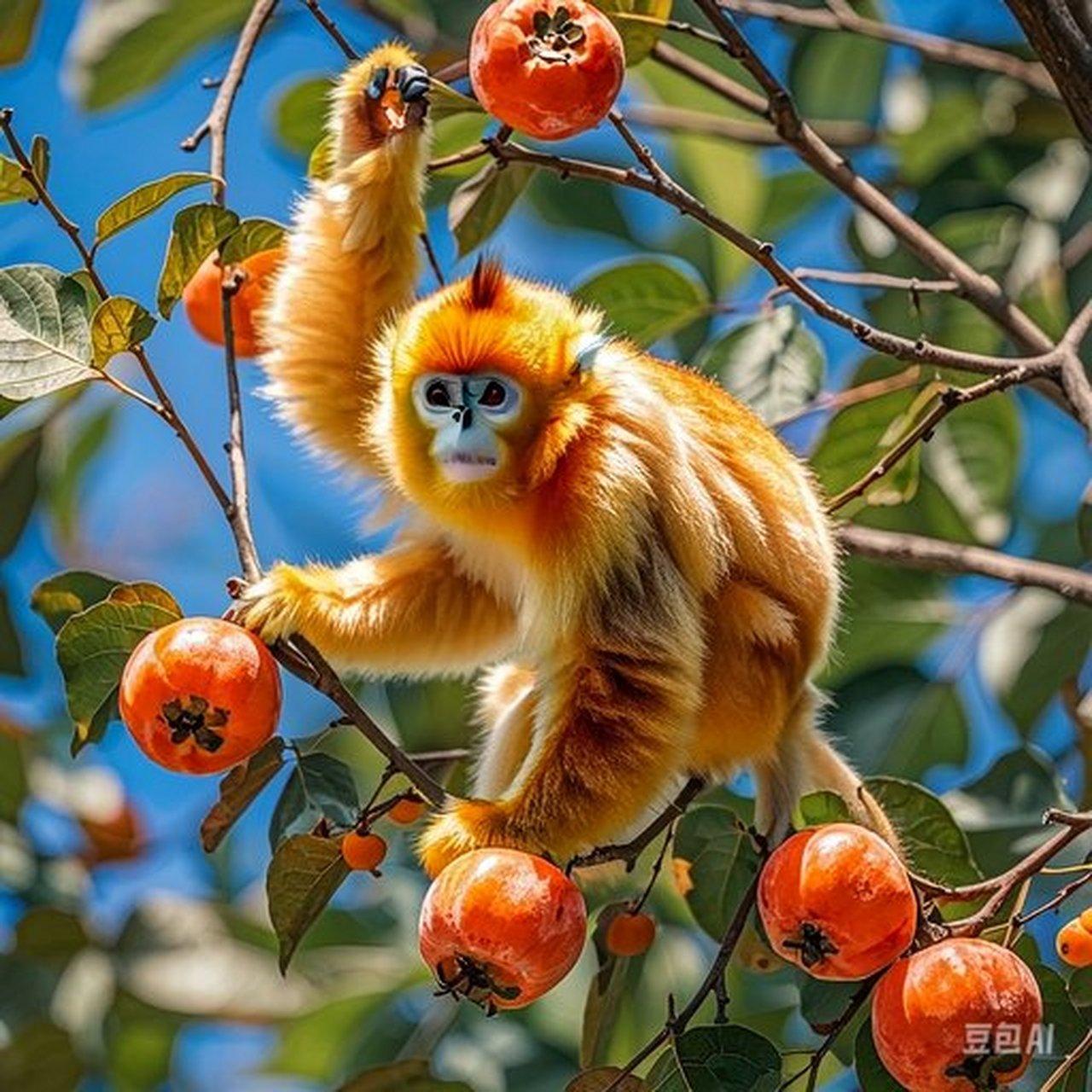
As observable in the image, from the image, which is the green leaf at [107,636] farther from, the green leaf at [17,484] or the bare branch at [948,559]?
the green leaf at [17,484]

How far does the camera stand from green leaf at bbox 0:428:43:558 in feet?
11.0

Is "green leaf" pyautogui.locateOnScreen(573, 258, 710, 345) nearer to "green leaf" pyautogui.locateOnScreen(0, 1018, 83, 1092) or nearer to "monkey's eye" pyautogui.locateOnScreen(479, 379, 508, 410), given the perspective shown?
"monkey's eye" pyautogui.locateOnScreen(479, 379, 508, 410)

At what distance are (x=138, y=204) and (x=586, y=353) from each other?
2.04 ft

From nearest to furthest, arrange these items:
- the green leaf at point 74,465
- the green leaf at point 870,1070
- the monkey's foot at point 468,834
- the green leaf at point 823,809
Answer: the green leaf at point 870,1070 → the monkey's foot at point 468,834 → the green leaf at point 823,809 → the green leaf at point 74,465

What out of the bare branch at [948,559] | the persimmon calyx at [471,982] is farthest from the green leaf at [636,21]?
the persimmon calyx at [471,982]

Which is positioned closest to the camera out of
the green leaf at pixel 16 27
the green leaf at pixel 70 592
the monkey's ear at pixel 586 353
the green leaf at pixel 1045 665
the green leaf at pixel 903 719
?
the green leaf at pixel 70 592

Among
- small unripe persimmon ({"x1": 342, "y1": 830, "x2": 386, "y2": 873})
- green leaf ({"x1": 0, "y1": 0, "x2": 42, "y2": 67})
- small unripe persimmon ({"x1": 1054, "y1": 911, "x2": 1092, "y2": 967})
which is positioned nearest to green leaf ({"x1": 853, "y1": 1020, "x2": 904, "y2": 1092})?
small unripe persimmon ({"x1": 1054, "y1": 911, "x2": 1092, "y2": 967})

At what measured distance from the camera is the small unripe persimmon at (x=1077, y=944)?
215 cm

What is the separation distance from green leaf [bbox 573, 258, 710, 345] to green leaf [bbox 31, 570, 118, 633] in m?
0.95

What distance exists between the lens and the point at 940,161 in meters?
3.86

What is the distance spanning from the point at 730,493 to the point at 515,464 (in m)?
0.28

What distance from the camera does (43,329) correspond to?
2.18m

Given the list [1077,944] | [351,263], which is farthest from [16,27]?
[1077,944]

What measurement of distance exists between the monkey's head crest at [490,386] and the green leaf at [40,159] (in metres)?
0.54
